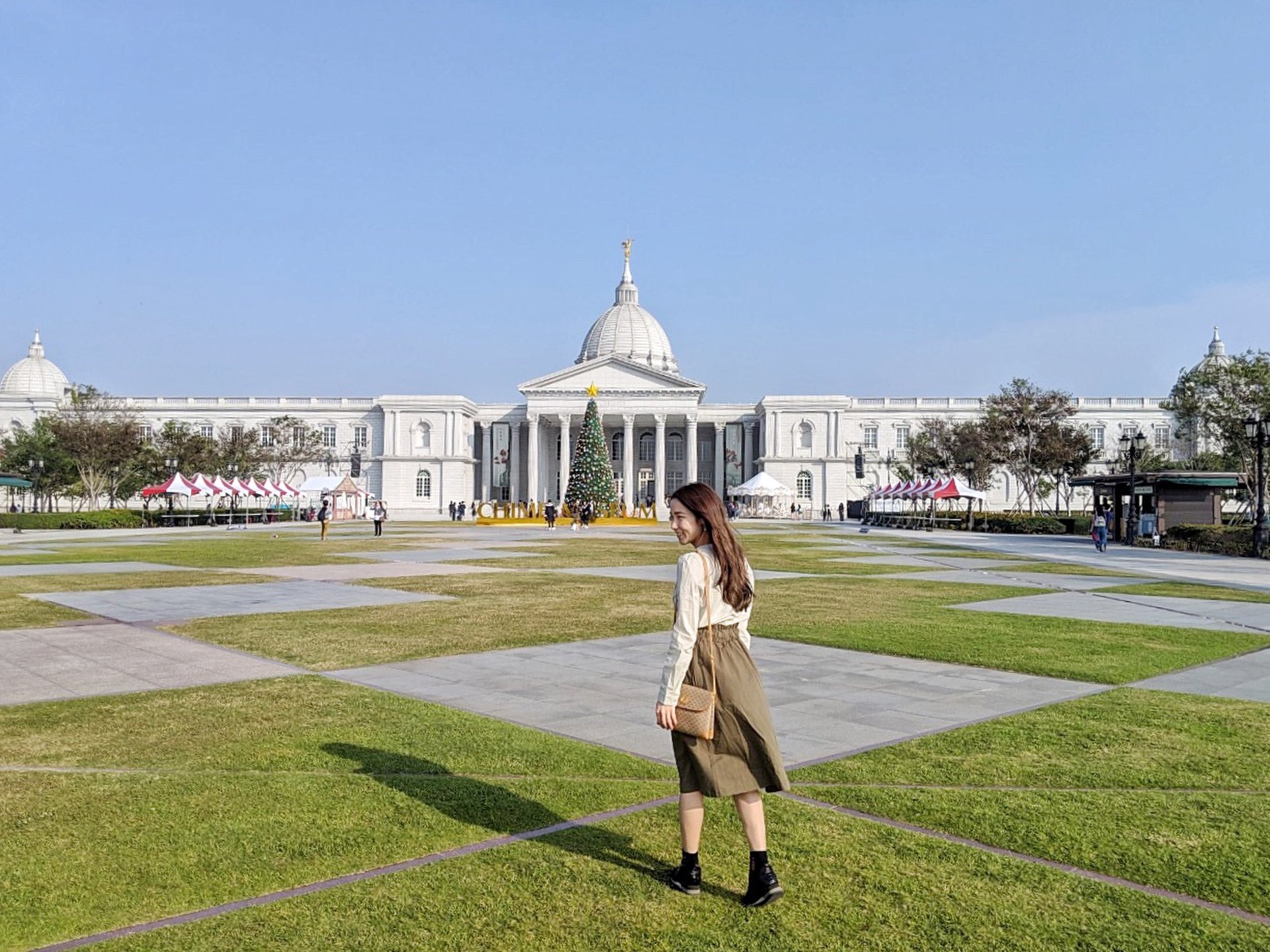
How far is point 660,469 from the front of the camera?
10144 cm

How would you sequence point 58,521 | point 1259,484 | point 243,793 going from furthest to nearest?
point 58,521, point 1259,484, point 243,793

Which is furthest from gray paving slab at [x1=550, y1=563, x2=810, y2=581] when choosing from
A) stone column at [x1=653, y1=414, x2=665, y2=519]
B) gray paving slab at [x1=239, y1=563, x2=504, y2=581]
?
stone column at [x1=653, y1=414, x2=665, y2=519]

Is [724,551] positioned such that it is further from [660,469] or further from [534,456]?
[534,456]

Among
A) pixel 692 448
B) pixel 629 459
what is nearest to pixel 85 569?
pixel 692 448

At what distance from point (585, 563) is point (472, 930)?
854 inches

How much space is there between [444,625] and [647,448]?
96555mm

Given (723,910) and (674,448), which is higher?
(674,448)

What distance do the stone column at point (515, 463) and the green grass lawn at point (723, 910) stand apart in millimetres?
105310

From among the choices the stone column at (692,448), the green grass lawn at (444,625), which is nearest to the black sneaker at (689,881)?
the green grass lawn at (444,625)

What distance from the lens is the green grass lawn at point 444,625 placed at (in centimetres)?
1124

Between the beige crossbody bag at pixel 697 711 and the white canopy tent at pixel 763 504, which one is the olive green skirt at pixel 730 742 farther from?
the white canopy tent at pixel 763 504

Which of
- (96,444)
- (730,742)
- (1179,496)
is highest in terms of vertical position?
(96,444)

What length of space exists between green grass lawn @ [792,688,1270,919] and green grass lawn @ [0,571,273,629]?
36.5 feet

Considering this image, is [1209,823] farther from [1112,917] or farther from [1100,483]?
A: [1100,483]
